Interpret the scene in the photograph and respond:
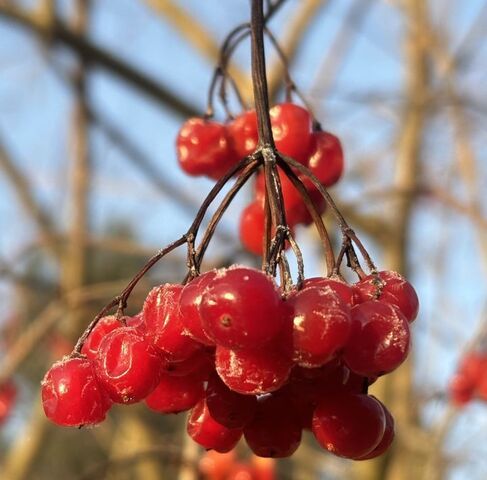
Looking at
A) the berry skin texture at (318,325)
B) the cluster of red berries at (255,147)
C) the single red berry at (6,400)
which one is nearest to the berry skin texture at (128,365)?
the berry skin texture at (318,325)

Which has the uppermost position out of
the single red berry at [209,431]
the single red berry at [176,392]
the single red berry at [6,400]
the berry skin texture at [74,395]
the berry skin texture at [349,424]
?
the single red berry at [6,400]

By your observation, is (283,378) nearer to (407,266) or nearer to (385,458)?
(385,458)

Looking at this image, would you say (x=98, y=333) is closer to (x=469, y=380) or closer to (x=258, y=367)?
(x=258, y=367)

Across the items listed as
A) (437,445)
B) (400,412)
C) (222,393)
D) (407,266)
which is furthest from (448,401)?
(222,393)

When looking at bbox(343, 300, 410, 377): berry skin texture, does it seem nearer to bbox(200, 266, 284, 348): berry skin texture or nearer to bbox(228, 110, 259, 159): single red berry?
bbox(200, 266, 284, 348): berry skin texture

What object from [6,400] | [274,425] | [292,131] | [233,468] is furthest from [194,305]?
[6,400]

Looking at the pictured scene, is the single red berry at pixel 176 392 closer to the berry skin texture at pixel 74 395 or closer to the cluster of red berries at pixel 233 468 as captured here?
the berry skin texture at pixel 74 395

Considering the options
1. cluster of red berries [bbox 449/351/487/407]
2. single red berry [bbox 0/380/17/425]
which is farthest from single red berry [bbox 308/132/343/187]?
single red berry [bbox 0/380/17/425]
